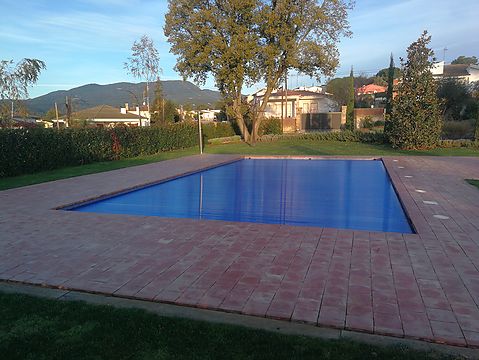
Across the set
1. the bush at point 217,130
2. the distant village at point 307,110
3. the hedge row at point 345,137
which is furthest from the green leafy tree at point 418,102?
the distant village at point 307,110

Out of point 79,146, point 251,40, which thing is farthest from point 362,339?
point 251,40

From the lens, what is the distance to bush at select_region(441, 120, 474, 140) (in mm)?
23922

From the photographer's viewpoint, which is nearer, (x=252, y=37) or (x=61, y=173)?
(x=61, y=173)

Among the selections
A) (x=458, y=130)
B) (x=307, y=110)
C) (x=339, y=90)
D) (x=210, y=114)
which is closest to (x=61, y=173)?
(x=458, y=130)

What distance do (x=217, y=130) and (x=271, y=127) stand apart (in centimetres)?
636

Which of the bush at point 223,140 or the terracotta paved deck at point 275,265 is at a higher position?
the bush at point 223,140

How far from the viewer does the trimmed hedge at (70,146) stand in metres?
11.7

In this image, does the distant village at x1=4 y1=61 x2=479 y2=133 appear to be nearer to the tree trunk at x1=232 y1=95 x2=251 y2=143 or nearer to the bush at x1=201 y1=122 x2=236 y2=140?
the bush at x1=201 y1=122 x2=236 y2=140

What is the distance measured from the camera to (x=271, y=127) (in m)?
33.6

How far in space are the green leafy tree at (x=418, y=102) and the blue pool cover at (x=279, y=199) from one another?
6778 millimetres

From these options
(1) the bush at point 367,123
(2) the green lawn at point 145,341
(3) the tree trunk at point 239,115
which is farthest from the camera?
(1) the bush at point 367,123

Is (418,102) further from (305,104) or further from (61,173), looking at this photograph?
(305,104)

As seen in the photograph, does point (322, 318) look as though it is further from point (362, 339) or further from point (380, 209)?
point (380, 209)

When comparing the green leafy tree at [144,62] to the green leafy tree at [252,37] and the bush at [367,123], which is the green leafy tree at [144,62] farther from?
the bush at [367,123]
